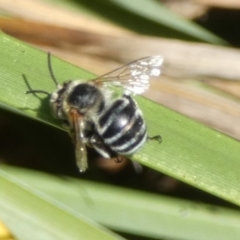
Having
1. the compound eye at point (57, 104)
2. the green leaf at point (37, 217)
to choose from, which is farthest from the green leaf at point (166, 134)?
the green leaf at point (37, 217)

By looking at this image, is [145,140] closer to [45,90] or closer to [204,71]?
[45,90]

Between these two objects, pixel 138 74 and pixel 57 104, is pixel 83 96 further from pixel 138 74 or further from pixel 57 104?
pixel 138 74

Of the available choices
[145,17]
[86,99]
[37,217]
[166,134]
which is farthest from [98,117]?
[145,17]

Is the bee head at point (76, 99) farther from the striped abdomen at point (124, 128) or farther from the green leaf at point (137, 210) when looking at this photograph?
the green leaf at point (137, 210)

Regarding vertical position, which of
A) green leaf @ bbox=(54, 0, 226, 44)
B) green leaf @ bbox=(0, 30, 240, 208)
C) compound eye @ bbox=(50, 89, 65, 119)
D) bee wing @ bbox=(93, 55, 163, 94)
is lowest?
compound eye @ bbox=(50, 89, 65, 119)

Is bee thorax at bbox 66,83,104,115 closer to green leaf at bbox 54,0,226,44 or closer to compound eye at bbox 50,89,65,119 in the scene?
compound eye at bbox 50,89,65,119

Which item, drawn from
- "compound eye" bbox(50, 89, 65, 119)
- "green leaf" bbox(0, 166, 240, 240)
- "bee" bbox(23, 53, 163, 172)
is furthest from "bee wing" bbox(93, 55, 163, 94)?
"green leaf" bbox(0, 166, 240, 240)
